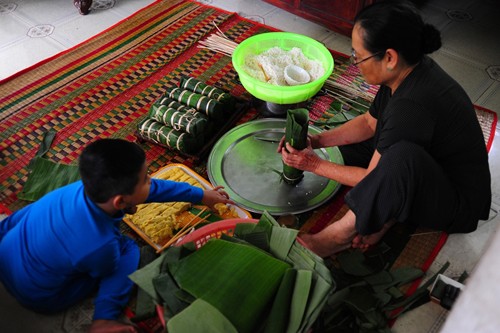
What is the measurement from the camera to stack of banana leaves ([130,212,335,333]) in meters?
1.27

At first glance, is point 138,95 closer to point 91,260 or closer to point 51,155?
point 51,155

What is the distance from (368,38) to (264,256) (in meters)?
0.80

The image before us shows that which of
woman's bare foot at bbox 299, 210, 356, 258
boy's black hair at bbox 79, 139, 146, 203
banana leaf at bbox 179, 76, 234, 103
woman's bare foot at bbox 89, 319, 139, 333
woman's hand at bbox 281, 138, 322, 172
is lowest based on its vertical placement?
woman's bare foot at bbox 89, 319, 139, 333

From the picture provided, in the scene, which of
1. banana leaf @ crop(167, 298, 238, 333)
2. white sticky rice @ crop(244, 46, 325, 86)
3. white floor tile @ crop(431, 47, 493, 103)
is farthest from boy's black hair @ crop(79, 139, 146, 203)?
white floor tile @ crop(431, 47, 493, 103)

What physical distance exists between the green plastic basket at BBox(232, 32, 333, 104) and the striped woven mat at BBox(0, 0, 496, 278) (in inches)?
10.7

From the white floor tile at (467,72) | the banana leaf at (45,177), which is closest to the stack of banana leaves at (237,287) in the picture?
the banana leaf at (45,177)

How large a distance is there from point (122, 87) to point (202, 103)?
71 centimetres

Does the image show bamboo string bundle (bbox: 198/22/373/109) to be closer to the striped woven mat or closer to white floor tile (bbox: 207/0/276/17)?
the striped woven mat

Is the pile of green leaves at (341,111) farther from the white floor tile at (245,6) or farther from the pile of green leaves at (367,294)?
the white floor tile at (245,6)

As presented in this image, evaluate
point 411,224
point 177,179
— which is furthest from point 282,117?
point 411,224

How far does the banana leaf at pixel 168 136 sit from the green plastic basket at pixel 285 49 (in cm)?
39

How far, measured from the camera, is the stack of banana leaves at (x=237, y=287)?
4.18 ft

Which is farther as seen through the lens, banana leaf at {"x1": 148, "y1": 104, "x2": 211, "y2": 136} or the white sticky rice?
the white sticky rice

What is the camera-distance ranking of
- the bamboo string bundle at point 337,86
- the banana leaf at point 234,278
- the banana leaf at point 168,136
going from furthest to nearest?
the bamboo string bundle at point 337,86, the banana leaf at point 168,136, the banana leaf at point 234,278
